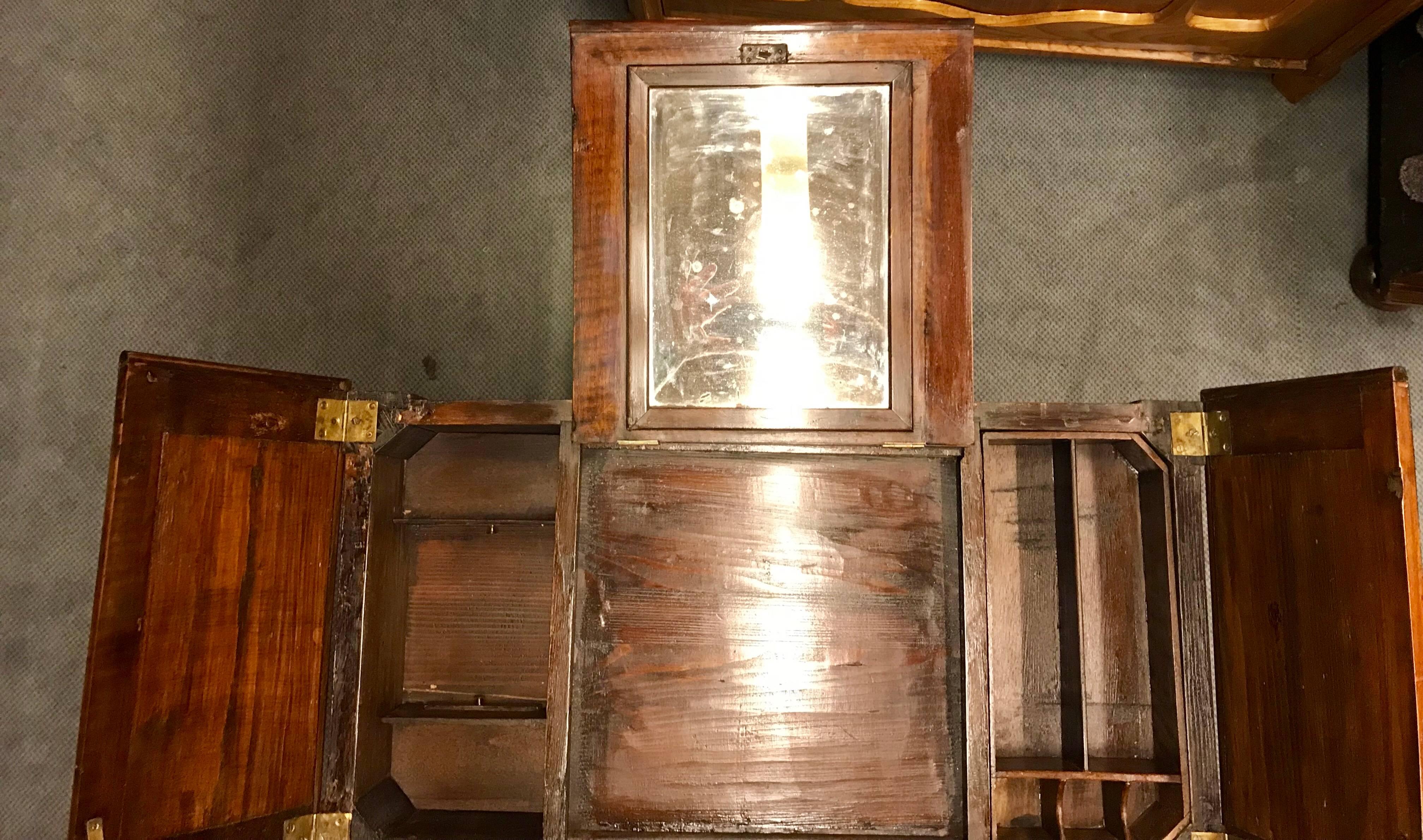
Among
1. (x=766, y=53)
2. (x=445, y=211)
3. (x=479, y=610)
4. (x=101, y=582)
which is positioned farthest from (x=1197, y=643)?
(x=445, y=211)

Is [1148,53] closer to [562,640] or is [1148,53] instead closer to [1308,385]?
[1308,385]

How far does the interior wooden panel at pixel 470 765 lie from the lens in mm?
1616

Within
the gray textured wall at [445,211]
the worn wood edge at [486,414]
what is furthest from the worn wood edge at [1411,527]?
the worn wood edge at [486,414]

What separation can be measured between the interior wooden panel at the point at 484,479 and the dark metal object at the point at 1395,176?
2.06 meters

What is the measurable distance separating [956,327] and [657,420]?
1.60ft

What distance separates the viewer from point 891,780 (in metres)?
1.36

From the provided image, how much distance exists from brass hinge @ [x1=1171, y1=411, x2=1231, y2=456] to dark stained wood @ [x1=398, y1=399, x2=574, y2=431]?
3.44ft

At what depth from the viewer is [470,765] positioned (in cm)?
163

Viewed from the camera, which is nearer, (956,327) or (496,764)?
(956,327)

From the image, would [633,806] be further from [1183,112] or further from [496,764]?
[1183,112]

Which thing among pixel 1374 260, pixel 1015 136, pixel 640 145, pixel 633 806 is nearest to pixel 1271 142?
pixel 1374 260

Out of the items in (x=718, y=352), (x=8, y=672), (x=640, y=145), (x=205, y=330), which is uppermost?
(x=640, y=145)

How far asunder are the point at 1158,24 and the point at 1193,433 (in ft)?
3.69

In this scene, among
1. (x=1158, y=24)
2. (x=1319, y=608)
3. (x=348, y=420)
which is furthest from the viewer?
(x=1158, y=24)
